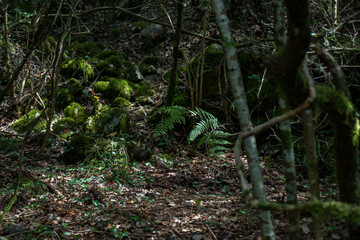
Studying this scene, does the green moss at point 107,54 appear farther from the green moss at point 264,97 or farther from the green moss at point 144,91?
the green moss at point 264,97

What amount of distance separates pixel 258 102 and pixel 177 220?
2.81 m

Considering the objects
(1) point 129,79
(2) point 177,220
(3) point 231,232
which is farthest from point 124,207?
(1) point 129,79

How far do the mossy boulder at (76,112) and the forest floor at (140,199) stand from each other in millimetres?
812

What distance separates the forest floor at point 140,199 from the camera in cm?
331

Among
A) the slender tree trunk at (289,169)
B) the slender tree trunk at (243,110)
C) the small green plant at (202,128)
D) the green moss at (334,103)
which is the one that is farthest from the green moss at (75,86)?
the green moss at (334,103)

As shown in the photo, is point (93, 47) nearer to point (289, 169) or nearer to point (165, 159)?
point (165, 159)

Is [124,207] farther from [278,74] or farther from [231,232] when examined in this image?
[278,74]

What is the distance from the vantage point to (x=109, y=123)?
5812 millimetres

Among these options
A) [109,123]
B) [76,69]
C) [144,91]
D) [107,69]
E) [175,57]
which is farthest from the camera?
[107,69]

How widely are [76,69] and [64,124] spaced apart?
202cm

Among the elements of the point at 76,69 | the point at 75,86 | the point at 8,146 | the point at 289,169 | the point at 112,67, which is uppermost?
the point at 112,67

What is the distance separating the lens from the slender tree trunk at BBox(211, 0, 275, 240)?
221 centimetres

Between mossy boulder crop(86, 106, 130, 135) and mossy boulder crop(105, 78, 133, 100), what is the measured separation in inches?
43.3

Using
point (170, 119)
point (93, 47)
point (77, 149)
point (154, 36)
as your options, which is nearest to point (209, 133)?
point (170, 119)
